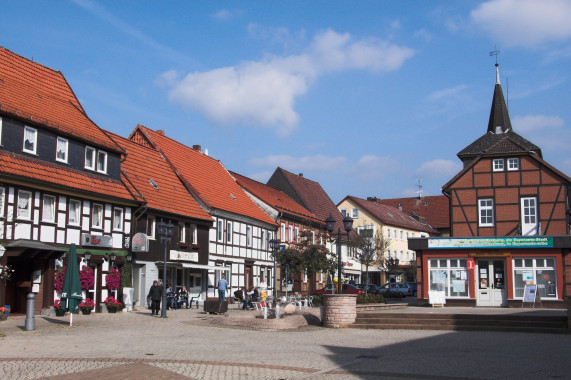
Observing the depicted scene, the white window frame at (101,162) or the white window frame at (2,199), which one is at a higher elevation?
the white window frame at (101,162)

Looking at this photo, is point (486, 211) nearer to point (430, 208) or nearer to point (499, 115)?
point (499, 115)

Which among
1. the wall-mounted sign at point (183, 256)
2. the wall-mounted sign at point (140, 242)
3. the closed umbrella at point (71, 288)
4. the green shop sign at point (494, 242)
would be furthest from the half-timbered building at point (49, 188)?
the green shop sign at point (494, 242)

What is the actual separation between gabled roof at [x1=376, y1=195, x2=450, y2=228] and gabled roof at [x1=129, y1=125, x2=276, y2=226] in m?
45.6

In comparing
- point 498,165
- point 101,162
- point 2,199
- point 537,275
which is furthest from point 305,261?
point 2,199

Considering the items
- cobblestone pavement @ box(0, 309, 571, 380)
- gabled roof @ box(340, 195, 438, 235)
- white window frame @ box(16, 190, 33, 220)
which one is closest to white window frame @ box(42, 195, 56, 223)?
white window frame @ box(16, 190, 33, 220)

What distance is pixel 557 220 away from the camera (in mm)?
38062

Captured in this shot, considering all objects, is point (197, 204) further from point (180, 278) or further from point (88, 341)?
point (88, 341)

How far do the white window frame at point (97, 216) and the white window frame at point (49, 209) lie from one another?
2570 mm

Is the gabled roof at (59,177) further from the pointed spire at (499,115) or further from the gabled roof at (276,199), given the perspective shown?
the pointed spire at (499,115)

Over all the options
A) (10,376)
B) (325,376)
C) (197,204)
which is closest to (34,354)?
(10,376)

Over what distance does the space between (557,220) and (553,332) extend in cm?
1873

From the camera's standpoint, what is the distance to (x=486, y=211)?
39.7 meters

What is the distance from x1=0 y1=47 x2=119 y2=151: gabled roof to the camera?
27.2m

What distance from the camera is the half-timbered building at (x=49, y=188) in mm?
25594
